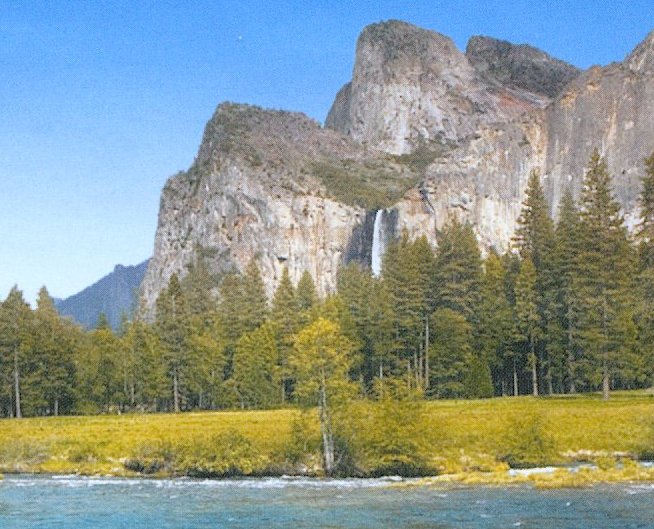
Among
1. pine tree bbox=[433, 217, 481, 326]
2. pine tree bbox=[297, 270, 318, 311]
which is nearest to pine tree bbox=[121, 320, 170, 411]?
pine tree bbox=[297, 270, 318, 311]

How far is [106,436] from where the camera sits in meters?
58.3

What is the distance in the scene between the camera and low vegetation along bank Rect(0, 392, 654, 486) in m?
46.4

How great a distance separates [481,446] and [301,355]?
436 inches

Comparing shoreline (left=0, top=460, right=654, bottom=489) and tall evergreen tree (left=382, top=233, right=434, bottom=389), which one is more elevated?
tall evergreen tree (left=382, top=233, right=434, bottom=389)

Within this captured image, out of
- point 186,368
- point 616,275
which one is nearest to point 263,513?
point 616,275

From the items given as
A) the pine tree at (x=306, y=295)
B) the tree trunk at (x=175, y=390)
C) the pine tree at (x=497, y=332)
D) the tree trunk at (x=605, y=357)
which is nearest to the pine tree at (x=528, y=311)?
the pine tree at (x=497, y=332)

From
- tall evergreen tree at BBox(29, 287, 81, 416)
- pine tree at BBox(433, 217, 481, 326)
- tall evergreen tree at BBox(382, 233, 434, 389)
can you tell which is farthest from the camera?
pine tree at BBox(433, 217, 481, 326)

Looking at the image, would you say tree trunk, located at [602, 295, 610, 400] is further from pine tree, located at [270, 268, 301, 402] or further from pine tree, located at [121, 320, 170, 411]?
pine tree, located at [121, 320, 170, 411]

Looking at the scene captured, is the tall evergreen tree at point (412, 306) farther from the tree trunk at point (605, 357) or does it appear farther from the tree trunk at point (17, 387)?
the tree trunk at point (17, 387)

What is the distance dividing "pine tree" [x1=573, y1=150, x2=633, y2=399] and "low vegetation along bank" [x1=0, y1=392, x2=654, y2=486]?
11541 millimetres

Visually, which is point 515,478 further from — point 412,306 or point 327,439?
point 412,306

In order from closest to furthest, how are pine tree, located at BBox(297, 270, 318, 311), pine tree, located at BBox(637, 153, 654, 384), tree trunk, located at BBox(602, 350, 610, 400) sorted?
1. tree trunk, located at BBox(602, 350, 610, 400)
2. pine tree, located at BBox(637, 153, 654, 384)
3. pine tree, located at BBox(297, 270, 318, 311)

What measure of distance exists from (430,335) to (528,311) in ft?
35.4

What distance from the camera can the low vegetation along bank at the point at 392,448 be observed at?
4638 centimetres
